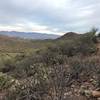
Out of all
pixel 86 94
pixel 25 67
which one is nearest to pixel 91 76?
pixel 86 94

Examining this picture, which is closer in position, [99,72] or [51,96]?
[51,96]

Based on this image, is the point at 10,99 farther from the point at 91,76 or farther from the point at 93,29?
the point at 93,29

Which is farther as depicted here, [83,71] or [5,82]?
[5,82]

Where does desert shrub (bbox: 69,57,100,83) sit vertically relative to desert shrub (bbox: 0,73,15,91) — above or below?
above

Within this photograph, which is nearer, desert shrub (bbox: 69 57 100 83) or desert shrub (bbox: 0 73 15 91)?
desert shrub (bbox: 69 57 100 83)

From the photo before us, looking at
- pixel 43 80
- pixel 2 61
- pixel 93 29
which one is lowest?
pixel 2 61

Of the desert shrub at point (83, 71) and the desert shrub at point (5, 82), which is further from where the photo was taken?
the desert shrub at point (5, 82)

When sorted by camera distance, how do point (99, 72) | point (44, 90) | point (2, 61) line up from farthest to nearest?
point (2, 61) → point (99, 72) → point (44, 90)

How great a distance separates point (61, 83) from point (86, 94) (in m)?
1.98

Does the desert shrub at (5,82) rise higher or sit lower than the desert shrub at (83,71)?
lower

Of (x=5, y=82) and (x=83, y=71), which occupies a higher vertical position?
(x=83, y=71)

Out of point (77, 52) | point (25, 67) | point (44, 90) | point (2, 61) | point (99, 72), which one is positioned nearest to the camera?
point (44, 90)

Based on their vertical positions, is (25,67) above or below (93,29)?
below

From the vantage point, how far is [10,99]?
376 inches
